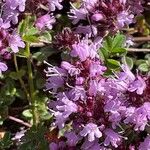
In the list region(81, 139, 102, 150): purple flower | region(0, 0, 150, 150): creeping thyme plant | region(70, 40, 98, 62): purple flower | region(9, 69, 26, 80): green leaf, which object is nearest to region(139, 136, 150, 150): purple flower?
region(0, 0, 150, 150): creeping thyme plant

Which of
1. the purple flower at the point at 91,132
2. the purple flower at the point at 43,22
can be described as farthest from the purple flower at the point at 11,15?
the purple flower at the point at 91,132

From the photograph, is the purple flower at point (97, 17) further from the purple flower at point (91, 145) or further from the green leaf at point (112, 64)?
the purple flower at point (91, 145)

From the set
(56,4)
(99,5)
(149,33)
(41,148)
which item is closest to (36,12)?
(56,4)

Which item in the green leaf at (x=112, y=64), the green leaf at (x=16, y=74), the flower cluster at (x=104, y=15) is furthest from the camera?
the green leaf at (x=16, y=74)

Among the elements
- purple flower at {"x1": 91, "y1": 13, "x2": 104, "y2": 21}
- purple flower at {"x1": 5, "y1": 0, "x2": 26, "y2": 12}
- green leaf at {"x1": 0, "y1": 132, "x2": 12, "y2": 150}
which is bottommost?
green leaf at {"x1": 0, "y1": 132, "x2": 12, "y2": 150}

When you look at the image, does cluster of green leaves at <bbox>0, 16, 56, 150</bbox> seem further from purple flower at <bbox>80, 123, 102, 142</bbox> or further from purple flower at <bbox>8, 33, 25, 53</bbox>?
purple flower at <bbox>80, 123, 102, 142</bbox>

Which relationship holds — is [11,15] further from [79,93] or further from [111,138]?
[111,138]

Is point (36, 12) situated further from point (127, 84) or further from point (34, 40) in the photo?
point (127, 84)

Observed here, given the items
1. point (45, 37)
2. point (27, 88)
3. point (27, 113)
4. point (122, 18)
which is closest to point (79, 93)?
point (122, 18)
